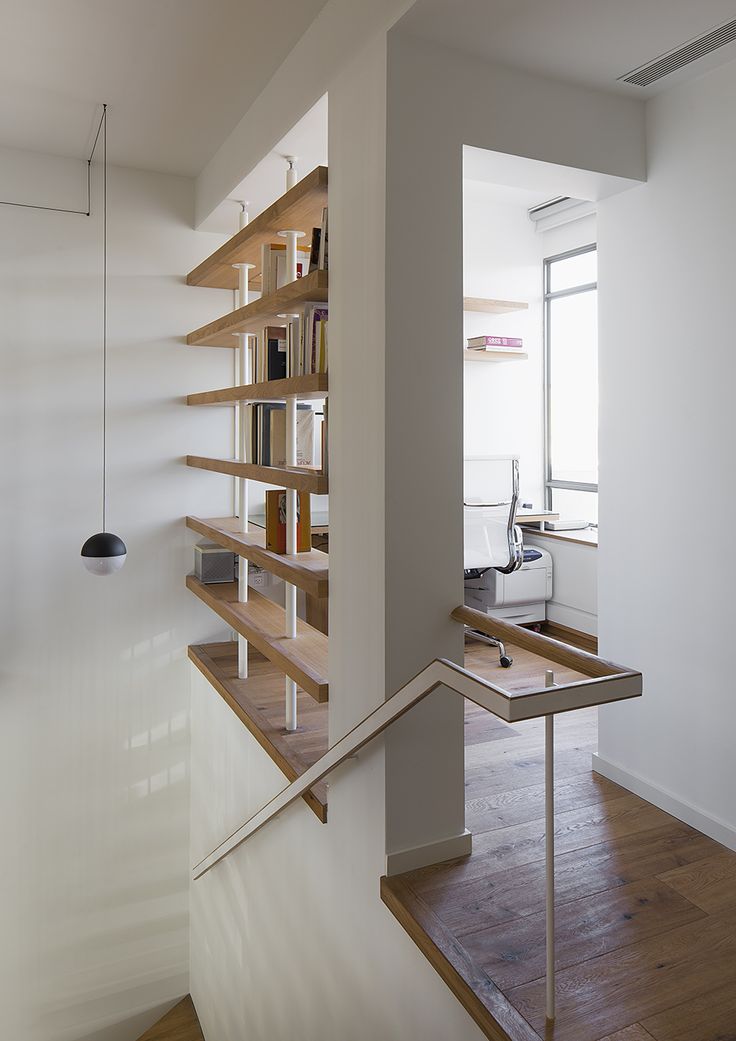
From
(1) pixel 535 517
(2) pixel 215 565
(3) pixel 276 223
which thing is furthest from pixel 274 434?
(1) pixel 535 517

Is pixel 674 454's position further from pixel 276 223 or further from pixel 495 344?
pixel 495 344

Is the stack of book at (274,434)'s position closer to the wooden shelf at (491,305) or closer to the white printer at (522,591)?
the white printer at (522,591)

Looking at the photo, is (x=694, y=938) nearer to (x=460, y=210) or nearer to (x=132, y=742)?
(x=460, y=210)

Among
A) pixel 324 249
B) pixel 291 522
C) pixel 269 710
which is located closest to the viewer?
pixel 324 249

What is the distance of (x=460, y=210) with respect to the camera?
2.10m

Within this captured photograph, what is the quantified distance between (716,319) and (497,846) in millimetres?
1685

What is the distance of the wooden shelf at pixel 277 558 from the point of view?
8.04ft

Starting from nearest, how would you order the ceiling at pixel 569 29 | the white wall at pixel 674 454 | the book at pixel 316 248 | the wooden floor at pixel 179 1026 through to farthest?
the ceiling at pixel 569 29 < the white wall at pixel 674 454 < the book at pixel 316 248 < the wooden floor at pixel 179 1026

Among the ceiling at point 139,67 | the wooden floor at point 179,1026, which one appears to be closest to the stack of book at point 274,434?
the ceiling at point 139,67

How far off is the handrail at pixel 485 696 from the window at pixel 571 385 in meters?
3.68

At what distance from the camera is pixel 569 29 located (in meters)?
1.99

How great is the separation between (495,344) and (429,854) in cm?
374

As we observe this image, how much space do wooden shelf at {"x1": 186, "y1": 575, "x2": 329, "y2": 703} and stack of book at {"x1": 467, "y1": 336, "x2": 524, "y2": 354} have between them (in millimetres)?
2294

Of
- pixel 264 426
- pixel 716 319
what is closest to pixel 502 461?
pixel 264 426
